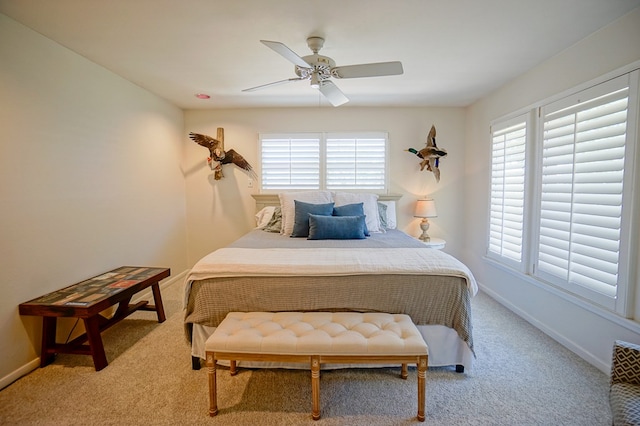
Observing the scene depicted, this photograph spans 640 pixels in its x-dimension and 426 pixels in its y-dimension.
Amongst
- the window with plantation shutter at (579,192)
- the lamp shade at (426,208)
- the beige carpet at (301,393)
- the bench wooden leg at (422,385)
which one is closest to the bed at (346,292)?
the beige carpet at (301,393)

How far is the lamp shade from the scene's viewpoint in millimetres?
3694

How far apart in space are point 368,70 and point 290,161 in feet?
6.99

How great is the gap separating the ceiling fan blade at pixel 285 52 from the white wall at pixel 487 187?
2.06m

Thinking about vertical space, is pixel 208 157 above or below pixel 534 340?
above

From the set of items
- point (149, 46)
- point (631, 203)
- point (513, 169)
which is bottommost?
point (631, 203)

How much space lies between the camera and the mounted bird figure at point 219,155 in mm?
3865

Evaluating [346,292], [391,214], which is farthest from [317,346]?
[391,214]

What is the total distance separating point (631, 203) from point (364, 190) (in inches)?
101

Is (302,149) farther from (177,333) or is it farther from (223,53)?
(177,333)

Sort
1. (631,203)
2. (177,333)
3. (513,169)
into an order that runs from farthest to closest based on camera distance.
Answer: (513,169), (177,333), (631,203)

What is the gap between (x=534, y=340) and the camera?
236cm

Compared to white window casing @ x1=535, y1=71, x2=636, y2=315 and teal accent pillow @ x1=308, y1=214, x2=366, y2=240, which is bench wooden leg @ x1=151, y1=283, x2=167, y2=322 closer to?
teal accent pillow @ x1=308, y1=214, x2=366, y2=240

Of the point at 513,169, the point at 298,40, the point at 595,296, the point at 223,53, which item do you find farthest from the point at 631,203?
the point at 223,53

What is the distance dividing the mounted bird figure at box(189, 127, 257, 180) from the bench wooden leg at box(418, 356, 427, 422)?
319cm
